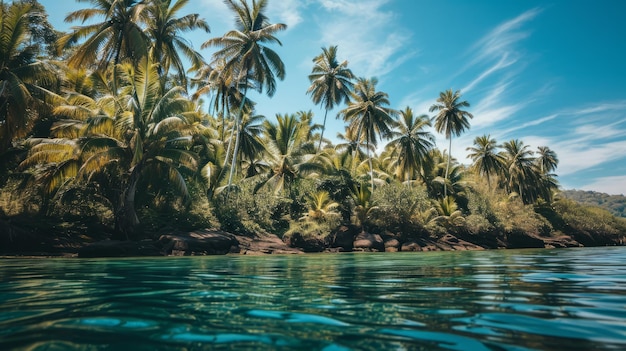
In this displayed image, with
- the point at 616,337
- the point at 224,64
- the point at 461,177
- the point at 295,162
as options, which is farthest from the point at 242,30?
the point at 461,177

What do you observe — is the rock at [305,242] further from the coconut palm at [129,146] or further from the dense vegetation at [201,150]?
the coconut palm at [129,146]

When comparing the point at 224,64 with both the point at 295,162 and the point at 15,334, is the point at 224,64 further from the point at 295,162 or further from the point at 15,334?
the point at 15,334

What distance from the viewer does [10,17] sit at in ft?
44.3

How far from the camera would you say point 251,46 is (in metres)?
22.1

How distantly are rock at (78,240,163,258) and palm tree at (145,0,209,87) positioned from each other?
12046 millimetres

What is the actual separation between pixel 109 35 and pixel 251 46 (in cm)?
787

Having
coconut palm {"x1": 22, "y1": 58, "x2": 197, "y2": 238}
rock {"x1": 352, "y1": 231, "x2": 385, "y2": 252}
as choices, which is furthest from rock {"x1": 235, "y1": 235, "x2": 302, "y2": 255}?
coconut palm {"x1": 22, "y1": 58, "x2": 197, "y2": 238}

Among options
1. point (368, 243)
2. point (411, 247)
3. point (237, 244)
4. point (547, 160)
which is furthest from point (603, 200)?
point (237, 244)

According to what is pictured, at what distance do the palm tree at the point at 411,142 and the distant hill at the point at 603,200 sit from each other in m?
135

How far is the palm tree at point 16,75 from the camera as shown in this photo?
1304 centimetres

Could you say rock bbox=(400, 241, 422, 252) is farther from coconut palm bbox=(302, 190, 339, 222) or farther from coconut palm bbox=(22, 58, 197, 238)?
coconut palm bbox=(22, 58, 197, 238)

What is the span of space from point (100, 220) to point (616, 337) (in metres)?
19.3

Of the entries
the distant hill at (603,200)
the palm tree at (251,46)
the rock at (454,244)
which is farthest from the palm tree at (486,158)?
the distant hill at (603,200)

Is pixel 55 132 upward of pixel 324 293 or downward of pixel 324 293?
upward
